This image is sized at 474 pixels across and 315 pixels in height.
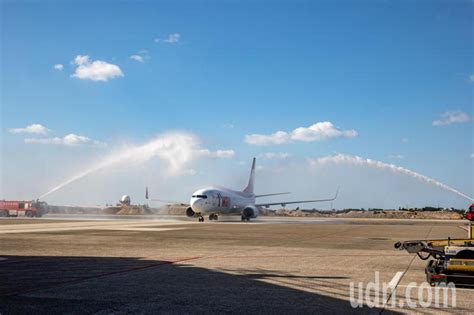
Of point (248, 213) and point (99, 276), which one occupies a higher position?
point (248, 213)

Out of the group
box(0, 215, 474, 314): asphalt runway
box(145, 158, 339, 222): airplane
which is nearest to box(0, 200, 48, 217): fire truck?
box(145, 158, 339, 222): airplane

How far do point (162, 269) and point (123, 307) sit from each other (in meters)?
5.07

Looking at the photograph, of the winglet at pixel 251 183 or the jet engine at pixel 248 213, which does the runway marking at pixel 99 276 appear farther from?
the winglet at pixel 251 183

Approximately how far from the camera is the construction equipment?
10859mm

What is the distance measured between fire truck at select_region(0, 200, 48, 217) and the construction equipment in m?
71.4

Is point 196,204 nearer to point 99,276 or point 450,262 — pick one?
point 99,276

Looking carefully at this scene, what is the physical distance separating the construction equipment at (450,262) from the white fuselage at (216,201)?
45.7 meters

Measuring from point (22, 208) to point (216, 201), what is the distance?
35.4m

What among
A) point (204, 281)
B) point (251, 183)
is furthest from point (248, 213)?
point (204, 281)

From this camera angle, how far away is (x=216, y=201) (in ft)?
197

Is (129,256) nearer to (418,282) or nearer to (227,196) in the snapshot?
(418,282)

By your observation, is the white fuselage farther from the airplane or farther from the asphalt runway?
→ the asphalt runway

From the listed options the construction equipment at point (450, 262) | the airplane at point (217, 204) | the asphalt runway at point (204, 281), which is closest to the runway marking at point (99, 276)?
the asphalt runway at point (204, 281)

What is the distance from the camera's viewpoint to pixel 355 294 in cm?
988
